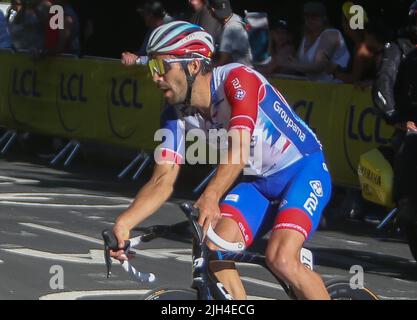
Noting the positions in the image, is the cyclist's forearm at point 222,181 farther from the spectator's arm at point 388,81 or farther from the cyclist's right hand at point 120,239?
the spectator's arm at point 388,81

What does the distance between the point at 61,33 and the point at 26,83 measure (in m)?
1.03

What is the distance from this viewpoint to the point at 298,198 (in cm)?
575

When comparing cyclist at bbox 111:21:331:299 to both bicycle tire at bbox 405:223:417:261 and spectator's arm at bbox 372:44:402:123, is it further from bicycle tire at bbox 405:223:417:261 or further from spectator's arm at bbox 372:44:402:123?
spectator's arm at bbox 372:44:402:123

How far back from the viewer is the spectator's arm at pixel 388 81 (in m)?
10.1

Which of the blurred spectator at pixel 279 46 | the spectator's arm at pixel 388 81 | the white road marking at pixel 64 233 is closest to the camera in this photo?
the spectator's arm at pixel 388 81

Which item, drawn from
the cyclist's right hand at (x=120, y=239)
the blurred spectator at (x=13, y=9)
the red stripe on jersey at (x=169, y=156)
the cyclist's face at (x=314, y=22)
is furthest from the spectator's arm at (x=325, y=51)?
the cyclist's right hand at (x=120, y=239)

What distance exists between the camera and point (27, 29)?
18328 millimetres

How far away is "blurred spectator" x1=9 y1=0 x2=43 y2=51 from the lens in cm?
1806

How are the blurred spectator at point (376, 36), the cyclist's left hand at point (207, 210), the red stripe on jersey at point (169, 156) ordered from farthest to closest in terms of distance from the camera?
the blurred spectator at point (376, 36) < the red stripe on jersey at point (169, 156) < the cyclist's left hand at point (207, 210)

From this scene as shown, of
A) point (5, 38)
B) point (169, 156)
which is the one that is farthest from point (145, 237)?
point (5, 38)

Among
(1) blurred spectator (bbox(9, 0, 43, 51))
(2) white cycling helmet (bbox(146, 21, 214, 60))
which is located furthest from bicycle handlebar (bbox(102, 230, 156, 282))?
(1) blurred spectator (bbox(9, 0, 43, 51))

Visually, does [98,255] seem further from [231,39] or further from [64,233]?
[231,39]

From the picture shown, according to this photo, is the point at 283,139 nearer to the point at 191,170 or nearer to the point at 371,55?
the point at 371,55
